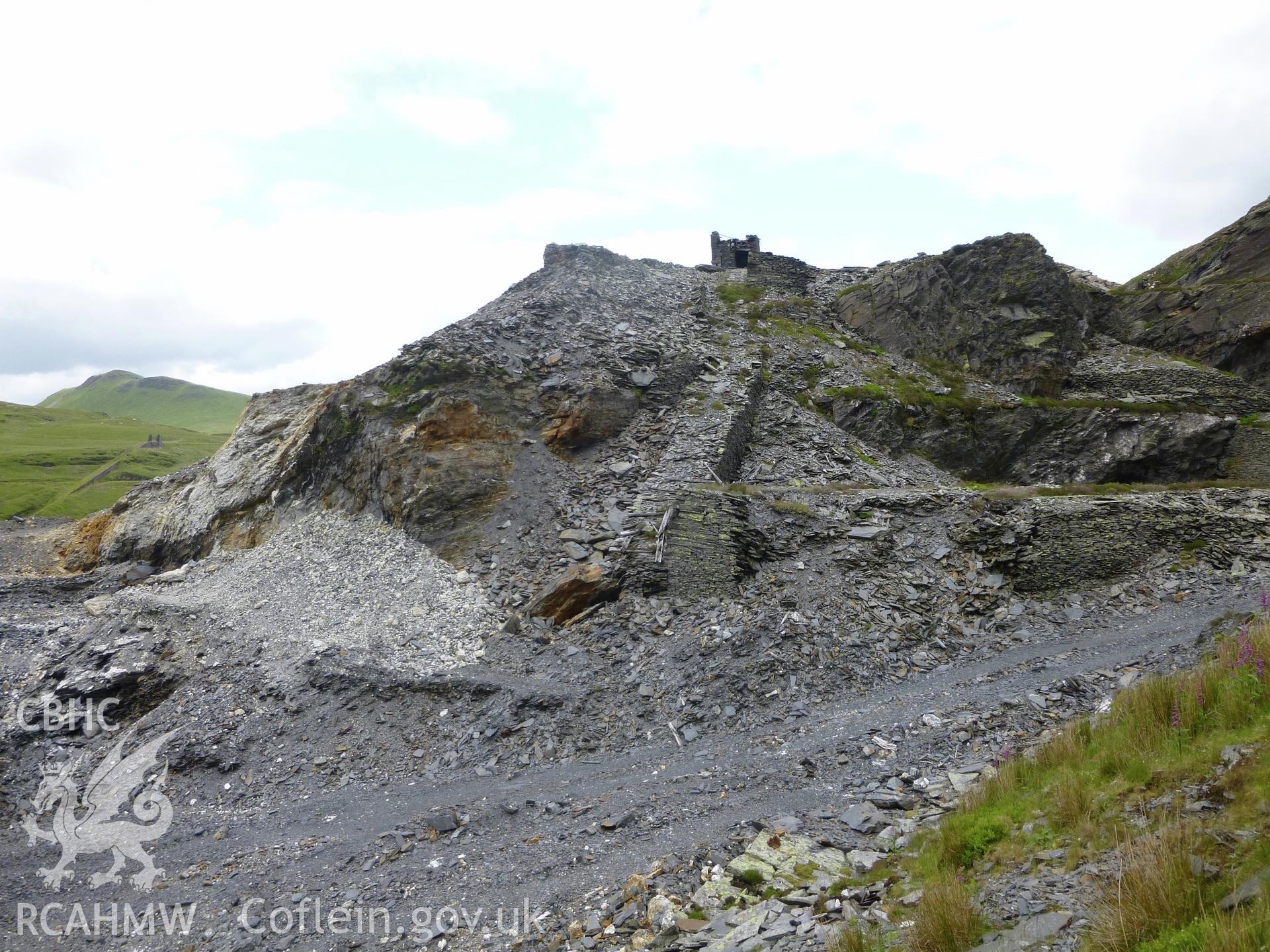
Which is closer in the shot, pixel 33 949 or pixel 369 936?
pixel 369 936

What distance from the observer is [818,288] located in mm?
53500

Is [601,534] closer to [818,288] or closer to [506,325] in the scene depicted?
[506,325]

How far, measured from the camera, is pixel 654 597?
21.8 m

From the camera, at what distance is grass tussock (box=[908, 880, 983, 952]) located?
6602mm

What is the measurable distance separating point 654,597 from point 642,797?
8.03 m

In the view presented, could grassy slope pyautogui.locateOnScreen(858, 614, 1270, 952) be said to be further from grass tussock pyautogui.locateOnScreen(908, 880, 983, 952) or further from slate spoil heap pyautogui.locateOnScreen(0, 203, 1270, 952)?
slate spoil heap pyautogui.locateOnScreen(0, 203, 1270, 952)

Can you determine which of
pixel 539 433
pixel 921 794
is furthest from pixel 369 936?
pixel 539 433

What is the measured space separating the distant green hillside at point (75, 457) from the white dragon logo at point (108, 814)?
94064 mm

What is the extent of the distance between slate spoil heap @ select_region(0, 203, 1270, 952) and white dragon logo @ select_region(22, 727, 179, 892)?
0.58 meters

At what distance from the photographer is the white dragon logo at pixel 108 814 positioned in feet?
50.9

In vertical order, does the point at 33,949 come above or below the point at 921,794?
below

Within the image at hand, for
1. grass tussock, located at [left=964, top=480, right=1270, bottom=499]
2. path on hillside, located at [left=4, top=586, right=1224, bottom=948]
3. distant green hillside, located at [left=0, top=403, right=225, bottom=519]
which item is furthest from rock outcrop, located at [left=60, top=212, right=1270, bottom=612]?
distant green hillside, located at [left=0, top=403, right=225, bottom=519]

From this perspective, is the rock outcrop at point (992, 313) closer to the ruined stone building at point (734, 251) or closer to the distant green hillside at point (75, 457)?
the ruined stone building at point (734, 251)

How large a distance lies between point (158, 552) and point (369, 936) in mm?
38366
